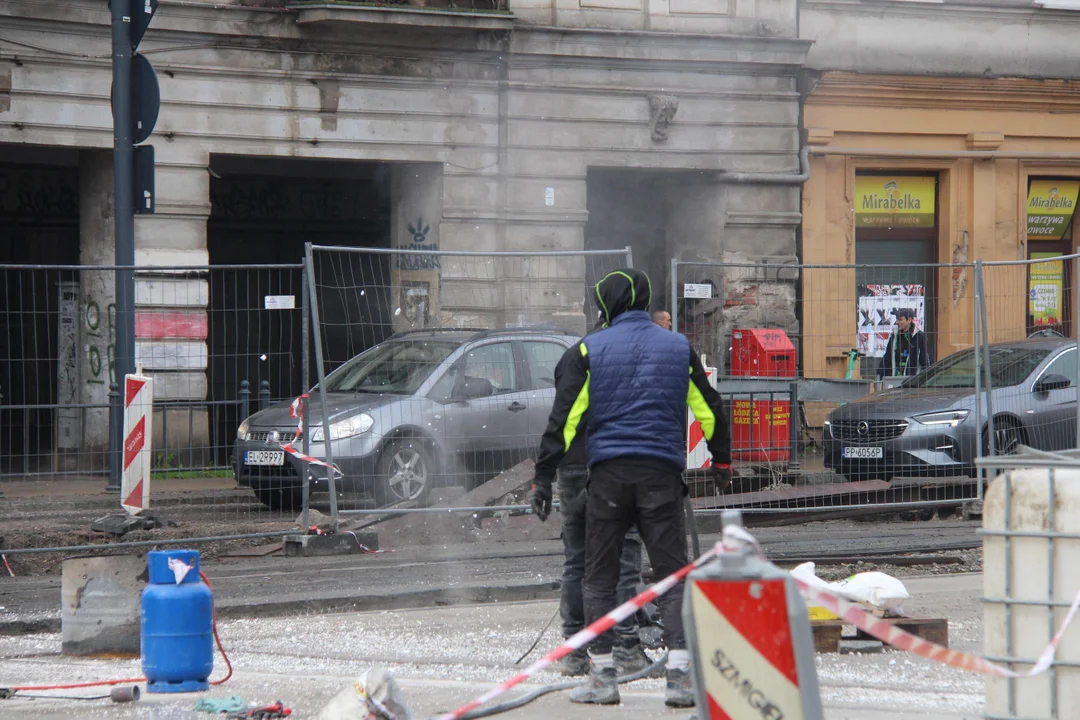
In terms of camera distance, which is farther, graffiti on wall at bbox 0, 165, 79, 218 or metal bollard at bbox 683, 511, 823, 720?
graffiti on wall at bbox 0, 165, 79, 218

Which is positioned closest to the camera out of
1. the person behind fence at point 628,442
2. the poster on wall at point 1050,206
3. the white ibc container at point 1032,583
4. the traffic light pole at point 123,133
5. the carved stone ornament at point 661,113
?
the white ibc container at point 1032,583

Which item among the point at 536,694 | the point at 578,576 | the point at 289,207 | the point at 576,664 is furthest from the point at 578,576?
the point at 289,207

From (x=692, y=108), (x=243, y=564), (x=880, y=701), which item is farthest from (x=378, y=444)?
(x=692, y=108)

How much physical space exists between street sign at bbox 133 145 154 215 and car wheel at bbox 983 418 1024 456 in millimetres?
7126

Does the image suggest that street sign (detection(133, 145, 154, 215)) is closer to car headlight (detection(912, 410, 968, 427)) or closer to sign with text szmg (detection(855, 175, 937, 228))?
car headlight (detection(912, 410, 968, 427))

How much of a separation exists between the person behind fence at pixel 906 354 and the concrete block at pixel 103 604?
21.7 feet

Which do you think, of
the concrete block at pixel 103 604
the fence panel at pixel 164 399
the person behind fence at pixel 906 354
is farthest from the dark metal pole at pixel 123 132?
the person behind fence at pixel 906 354

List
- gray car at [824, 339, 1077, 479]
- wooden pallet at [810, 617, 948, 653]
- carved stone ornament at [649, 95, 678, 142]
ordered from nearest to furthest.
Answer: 1. wooden pallet at [810, 617, 948, 653]
2. gray car at [824, 339, 1077, 479]
3. carved stone ornament at [649, 95, 678, 142]

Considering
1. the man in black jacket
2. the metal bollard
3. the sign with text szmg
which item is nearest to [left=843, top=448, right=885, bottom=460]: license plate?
the man in black jacket

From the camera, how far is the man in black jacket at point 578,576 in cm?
630

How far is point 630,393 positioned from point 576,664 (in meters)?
1.31

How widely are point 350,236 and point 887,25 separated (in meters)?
7.87

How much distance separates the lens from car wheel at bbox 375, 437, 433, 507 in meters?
10.4

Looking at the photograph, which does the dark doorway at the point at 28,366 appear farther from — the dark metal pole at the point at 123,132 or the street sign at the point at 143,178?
the street sign at the point at 143,178
